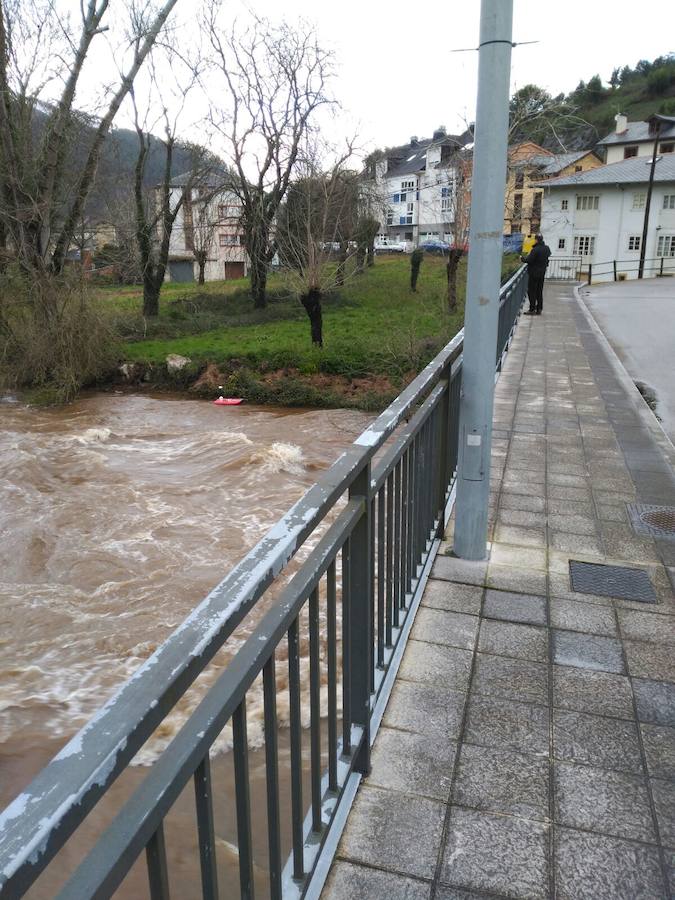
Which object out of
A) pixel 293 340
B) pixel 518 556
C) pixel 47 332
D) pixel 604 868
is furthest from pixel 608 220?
pixel 604 868

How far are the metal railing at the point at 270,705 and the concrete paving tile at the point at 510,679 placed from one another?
0.35m

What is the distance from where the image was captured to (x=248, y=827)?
56.1 inches

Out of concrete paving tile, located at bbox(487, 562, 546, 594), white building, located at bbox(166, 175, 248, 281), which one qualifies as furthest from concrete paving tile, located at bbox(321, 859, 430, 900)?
white building, located at bbox(166, 175, 248, 281)

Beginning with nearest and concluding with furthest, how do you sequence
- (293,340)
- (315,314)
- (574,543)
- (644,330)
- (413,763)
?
(413,763) → (574,543) → (644,330) → (315,314) → (293,340)

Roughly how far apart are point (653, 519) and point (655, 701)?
2122 millimetres

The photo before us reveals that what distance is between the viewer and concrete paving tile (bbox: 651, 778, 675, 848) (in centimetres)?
215

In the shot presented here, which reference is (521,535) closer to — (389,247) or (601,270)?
(601,270)

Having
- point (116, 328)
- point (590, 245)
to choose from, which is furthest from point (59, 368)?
point (590, 245)

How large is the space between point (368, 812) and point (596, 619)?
168 cm

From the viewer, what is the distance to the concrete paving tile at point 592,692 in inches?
109

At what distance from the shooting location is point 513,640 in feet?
10.6

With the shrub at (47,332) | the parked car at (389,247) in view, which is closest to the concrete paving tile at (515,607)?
the shrub at (47,332)

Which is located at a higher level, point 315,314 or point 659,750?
point 659,750

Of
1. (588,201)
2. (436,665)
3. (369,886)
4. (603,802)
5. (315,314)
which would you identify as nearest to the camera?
(369,886)
